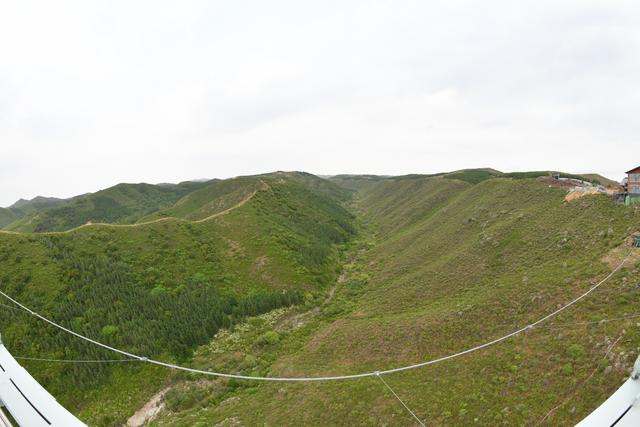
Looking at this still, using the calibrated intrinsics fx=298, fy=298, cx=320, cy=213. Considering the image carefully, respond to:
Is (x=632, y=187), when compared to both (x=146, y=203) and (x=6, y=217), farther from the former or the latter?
(x=6, y=217)

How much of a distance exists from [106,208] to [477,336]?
140 m

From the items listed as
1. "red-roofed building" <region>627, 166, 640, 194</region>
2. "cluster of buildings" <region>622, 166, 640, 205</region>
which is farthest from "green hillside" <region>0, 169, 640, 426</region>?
"red-roofed building" <region>627, 166, 640, 194</region>

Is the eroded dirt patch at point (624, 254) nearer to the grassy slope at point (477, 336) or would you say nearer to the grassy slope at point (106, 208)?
the grassy slope at point (477, 336)

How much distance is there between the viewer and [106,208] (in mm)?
120000

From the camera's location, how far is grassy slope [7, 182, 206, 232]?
10300cm

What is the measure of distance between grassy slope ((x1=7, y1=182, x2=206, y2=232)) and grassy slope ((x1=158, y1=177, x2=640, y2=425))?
99.0 metres

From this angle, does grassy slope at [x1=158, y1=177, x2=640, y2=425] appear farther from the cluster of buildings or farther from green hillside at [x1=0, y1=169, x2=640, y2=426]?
the cluster of buildings

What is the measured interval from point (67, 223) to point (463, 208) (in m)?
124

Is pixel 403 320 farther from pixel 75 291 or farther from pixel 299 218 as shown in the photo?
pixel 299 218

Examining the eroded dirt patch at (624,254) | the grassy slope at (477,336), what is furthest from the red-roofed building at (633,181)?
the eroded dirt patch at (624,254)

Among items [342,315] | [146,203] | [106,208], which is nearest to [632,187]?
[342,315]

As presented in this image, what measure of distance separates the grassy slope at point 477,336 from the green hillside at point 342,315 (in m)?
0.10

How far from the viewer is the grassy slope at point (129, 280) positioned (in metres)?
21.0

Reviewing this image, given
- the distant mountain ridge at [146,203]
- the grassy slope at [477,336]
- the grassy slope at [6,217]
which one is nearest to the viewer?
the grassy slope at [477,336]
